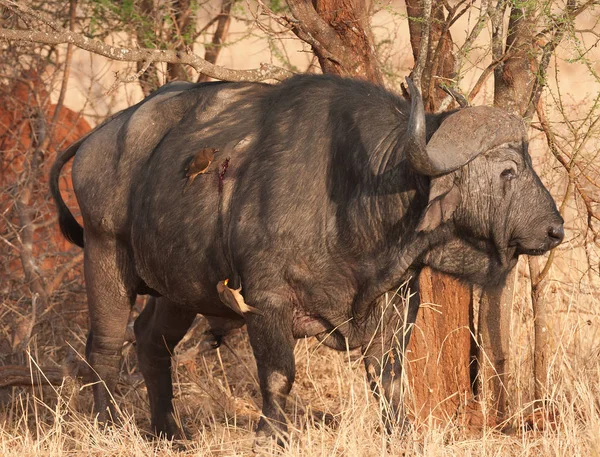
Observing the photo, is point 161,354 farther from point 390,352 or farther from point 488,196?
point 488,196

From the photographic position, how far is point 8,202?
789cm

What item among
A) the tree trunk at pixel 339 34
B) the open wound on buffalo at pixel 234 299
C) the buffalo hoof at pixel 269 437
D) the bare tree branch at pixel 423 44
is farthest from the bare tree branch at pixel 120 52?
the buffalo hoof at pixel 269 437

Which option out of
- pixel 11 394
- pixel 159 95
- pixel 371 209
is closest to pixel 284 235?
pixel 371 209

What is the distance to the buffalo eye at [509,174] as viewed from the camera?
14.0 ft

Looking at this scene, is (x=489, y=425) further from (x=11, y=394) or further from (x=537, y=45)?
(x=11, y=394)

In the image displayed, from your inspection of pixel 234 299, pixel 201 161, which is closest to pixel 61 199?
pixel 201 161

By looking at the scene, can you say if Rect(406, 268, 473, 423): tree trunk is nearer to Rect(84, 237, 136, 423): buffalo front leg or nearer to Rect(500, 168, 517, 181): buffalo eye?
Rect(500, 168, 517, 181): buffalo eye

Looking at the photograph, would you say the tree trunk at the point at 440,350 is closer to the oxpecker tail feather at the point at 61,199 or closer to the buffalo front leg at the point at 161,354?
the buffalo front leg at the point at 161,354

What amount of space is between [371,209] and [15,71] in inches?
183

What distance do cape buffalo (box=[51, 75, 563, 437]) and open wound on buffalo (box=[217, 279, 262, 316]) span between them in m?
0.01

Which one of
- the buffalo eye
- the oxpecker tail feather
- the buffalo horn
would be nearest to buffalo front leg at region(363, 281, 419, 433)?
the buffalo eye

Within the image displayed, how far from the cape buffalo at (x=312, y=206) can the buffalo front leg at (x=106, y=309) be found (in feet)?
0.59

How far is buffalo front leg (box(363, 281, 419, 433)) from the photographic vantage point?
15.9 ft

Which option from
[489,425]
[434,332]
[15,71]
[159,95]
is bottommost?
[489,425]
